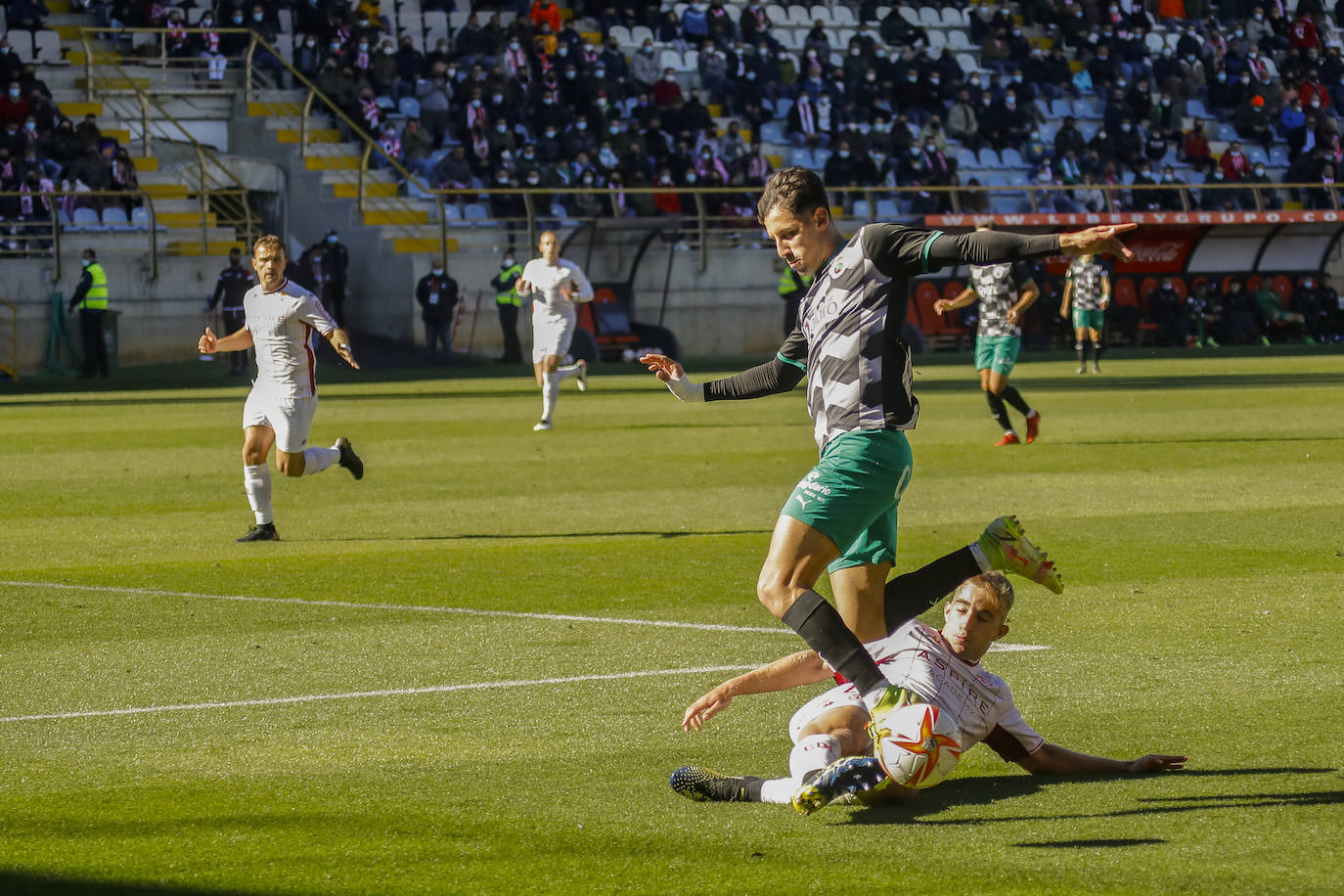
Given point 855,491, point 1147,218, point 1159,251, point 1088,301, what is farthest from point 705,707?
point 1159,251

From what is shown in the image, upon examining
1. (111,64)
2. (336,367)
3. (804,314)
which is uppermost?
(111,64)

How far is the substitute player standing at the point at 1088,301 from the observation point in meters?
29.6

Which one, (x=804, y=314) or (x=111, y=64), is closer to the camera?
(x=804, y=314)

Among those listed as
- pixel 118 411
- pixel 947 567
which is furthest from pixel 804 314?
pixel 118 411

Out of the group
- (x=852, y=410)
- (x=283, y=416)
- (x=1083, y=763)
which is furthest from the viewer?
(x=283, y=416)

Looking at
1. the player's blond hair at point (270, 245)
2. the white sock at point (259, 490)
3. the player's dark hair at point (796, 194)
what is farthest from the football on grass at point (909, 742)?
the player's blond hair at point (270, 245)

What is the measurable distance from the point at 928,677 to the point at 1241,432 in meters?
13.8

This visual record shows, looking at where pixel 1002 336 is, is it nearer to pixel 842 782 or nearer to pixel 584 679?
pixel 584 679

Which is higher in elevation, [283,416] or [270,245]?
[270,245]

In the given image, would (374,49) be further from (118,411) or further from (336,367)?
(118,411)

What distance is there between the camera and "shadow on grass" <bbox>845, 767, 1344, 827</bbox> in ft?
15.8

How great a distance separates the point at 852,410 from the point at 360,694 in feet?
7.77

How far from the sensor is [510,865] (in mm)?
4391

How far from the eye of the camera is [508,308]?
34.0 metres
